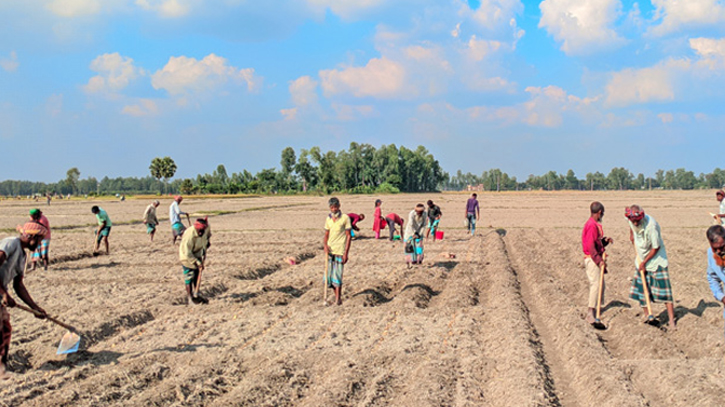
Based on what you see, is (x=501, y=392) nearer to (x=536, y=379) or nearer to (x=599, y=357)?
(x=536, y=379)

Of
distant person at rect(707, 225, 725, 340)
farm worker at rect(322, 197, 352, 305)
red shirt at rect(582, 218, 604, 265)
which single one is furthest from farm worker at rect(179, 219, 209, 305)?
distant person at rect(707, 225, 725, 340)

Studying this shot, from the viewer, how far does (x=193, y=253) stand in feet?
31.1

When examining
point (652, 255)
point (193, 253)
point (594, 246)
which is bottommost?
point (193, 253)

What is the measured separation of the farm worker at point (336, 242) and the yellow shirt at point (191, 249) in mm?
2234

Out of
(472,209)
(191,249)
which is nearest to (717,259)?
(191,249)

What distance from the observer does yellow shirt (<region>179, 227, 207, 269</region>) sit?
936 cm

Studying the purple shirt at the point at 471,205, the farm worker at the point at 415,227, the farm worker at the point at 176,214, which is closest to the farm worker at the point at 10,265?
the farm worker at the point at 415,227

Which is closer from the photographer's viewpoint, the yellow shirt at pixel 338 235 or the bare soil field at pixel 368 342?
the bare soil field at pixel 368 342

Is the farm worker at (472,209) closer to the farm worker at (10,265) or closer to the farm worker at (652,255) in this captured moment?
the farm worker at (652,255)

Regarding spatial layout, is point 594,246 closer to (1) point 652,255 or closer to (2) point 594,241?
(2) point 594,241

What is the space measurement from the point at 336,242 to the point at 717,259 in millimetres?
5471

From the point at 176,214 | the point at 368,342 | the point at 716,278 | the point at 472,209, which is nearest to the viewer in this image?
the point at 716,278

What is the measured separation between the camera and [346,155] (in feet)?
408

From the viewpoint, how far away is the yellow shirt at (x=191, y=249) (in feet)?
30.7
